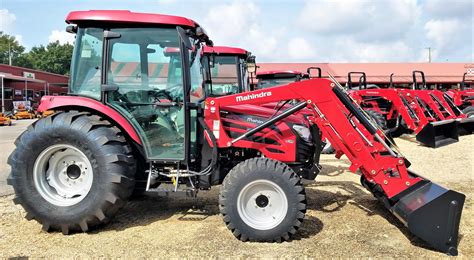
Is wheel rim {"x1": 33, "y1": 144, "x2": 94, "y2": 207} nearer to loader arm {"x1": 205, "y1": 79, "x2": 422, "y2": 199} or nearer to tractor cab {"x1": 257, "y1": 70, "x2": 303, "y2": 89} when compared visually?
loader arm {"x1": 205, "y1": 79, "x2": 422, "y2": 199}

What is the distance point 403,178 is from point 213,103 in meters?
2.13

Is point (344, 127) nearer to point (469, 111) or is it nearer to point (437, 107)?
point (437, 107)

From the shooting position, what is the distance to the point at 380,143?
13.5 ft

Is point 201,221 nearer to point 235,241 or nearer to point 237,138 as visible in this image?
point 235,241

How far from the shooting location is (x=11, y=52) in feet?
221

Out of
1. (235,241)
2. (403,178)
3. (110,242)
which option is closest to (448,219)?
(403,178)

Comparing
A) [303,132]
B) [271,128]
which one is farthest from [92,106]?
[303,132]

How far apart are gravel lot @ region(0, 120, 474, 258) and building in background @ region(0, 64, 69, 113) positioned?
977 inches

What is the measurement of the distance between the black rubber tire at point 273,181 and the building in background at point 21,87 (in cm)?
2602

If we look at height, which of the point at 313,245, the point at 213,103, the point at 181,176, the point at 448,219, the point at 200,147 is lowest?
the point at 313,245

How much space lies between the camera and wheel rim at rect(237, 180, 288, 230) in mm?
3926

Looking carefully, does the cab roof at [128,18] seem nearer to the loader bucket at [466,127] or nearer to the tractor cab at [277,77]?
the tractor cab at [277,77]

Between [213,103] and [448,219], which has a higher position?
[213,103]

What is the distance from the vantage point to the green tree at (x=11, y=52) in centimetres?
6644
